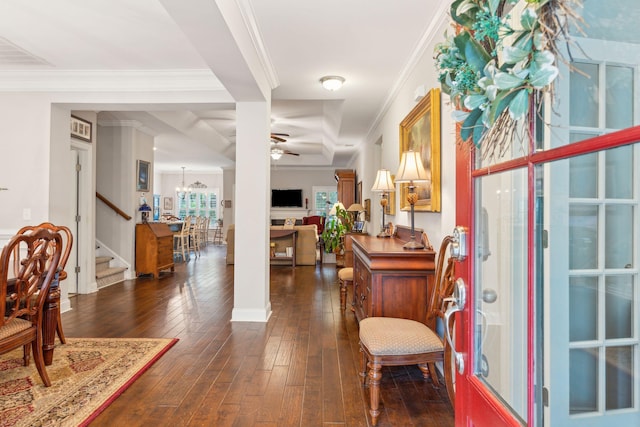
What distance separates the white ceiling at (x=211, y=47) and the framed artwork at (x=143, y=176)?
2264mm

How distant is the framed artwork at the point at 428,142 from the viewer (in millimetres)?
2744

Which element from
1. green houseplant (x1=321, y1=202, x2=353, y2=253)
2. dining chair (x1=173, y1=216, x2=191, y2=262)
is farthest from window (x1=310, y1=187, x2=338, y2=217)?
green houseplant (x1=321, y1=202, x2=353, y2=253)

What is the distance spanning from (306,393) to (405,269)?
1045mm

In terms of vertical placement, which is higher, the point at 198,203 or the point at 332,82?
the point at 332,82

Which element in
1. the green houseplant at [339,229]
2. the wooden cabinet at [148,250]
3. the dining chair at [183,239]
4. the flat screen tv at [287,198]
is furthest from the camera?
the flat screen tv at [287,198]

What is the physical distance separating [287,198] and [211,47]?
31.8 feet

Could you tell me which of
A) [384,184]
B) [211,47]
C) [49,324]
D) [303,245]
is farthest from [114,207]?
[384,184]

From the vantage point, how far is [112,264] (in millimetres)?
6102

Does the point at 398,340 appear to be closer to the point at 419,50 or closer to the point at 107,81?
the point at 419,50

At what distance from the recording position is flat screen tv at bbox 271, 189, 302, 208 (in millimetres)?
12250

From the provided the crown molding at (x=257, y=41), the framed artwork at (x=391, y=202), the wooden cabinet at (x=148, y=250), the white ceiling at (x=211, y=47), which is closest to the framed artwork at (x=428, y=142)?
the white ceiling at (x=211, y=47)

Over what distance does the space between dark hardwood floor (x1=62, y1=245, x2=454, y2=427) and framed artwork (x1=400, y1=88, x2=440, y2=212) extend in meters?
1.32

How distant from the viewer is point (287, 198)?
40.2ft

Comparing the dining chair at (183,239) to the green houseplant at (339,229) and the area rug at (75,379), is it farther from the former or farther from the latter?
the area rug at (75,379)
